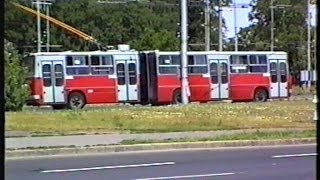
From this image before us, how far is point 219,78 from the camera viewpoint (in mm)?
41281

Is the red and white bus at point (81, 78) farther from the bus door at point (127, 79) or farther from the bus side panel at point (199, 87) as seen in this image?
the bus side panel at point (199, 87)

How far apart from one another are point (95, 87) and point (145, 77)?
9.96 ft

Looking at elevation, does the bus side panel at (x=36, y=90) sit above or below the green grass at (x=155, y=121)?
above

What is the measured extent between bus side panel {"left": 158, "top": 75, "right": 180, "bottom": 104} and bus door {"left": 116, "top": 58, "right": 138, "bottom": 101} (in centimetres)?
124

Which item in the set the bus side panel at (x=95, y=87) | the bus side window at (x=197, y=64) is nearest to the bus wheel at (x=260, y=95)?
the bus side window at (x=197, y=64)

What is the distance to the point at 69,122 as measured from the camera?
2406cm

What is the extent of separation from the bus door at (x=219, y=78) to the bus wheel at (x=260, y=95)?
6.06 ft

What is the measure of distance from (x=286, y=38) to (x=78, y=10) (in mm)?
22956

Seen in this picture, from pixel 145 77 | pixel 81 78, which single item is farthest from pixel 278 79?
pixel 81 78

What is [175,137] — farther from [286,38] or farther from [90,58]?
[286,38]

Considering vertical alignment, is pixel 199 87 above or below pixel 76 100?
above

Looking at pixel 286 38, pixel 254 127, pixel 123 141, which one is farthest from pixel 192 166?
pixel 286 38

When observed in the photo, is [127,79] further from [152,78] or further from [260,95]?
[260,95]

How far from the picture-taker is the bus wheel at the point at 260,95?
4241 cm
